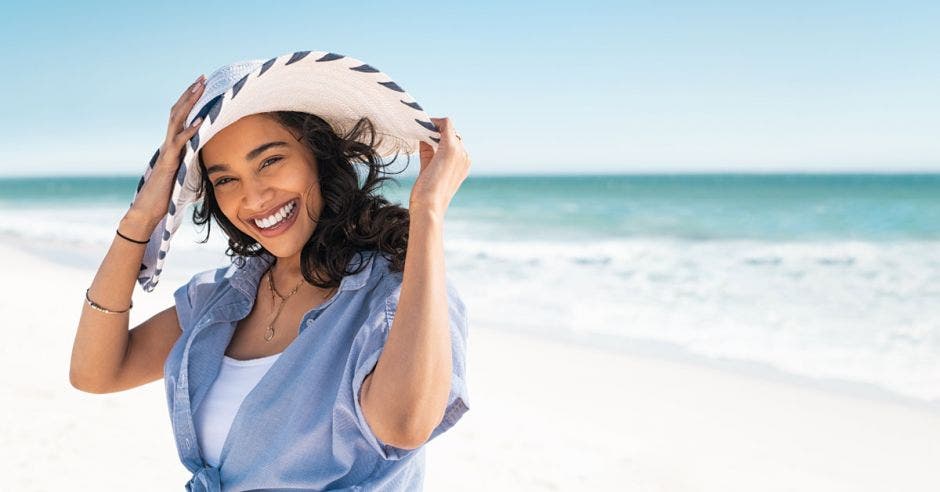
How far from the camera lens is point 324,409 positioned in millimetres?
1683

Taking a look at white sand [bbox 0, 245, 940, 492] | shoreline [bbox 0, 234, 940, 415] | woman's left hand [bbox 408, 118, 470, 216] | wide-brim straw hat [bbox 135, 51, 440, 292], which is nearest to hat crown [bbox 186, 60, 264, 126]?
wide-brim straw hat [bbox 135, 51, 440, 292]

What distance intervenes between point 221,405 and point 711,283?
878 centimetres

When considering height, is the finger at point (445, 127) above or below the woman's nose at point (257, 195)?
above

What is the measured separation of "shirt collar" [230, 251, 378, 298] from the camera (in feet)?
5.96

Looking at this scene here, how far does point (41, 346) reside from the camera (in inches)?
236

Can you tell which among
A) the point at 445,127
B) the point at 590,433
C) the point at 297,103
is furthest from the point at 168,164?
the point at 590,433

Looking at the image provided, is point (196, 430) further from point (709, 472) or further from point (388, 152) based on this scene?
Answer: point (709, 472)

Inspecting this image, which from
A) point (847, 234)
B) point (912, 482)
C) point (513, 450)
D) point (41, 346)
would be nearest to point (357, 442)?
point (513, 450)

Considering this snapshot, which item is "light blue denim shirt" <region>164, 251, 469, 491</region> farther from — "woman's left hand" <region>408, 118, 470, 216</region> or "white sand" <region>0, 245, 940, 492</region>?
"white sand" <region>0, 245, 940, 492</region>

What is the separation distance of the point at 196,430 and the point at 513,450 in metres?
2.59

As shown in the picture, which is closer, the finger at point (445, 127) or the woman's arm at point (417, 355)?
the woman's arm at point (417, 355)

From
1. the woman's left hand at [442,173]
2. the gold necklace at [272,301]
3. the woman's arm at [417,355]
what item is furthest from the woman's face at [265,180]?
the woman's arm at [417,355]

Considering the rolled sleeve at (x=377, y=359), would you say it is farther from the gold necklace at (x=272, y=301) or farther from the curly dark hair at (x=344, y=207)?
the gold necklace at (x=272, y=301)

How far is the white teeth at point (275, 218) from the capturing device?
1.93 m
